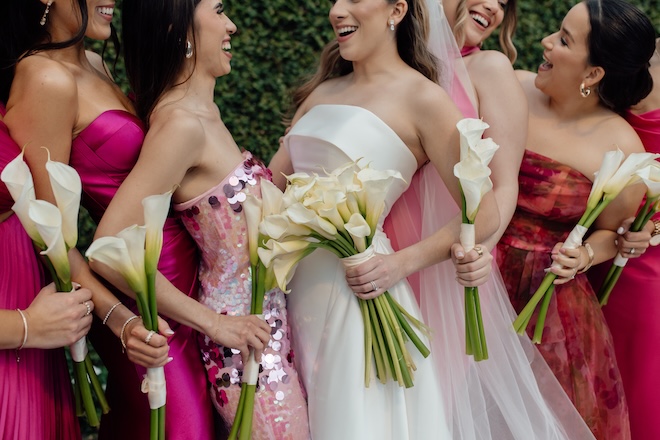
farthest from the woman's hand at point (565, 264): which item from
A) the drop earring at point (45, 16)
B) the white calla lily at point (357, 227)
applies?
the drop earring at point (45, 16)

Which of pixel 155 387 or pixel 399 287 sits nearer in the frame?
pixel 155 387

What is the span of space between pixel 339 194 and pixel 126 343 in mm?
824

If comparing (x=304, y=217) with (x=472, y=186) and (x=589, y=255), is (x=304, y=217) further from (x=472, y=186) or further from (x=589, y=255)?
(x=589, y=255)

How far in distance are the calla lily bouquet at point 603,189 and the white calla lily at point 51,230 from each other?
1.73 m

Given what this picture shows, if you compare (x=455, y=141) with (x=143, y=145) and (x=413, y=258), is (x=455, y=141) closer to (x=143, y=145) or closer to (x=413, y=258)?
(x=413, y=258)

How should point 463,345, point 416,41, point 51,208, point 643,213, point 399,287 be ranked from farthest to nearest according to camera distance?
point 643,213, point 416,41, point 463,345, point 399,287, point 51,208

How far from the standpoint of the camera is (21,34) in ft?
9.51

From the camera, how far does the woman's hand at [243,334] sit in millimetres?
2816

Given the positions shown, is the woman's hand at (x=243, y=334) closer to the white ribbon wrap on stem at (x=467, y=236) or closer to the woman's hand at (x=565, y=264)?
the white ribbon wrap on stem at (x=467, y=236)

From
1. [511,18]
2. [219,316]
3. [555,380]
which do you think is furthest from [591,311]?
[219,316]

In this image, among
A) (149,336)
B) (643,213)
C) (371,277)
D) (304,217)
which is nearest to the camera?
(149,336)

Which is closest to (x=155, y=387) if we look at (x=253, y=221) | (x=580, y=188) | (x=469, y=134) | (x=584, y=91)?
(x=253, y=221)

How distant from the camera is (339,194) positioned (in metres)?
2.68

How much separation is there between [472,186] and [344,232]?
45 cm
